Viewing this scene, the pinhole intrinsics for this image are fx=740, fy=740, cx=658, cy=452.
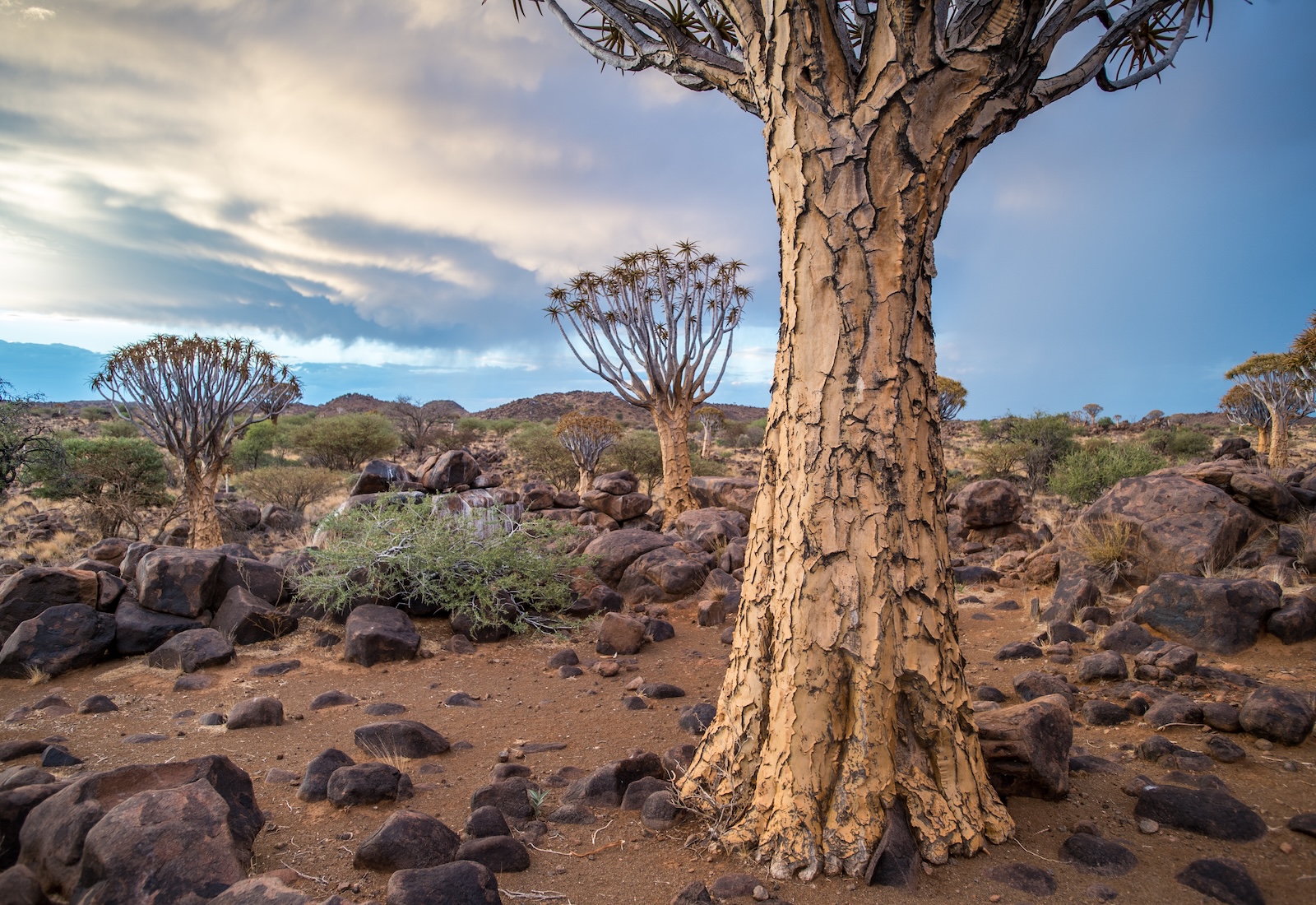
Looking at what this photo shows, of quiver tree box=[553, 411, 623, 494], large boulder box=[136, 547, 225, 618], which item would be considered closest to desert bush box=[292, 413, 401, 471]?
quiver tree box=[553, 411, 623, 494]

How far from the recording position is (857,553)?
3.17 meters

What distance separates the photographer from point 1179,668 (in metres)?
5.32

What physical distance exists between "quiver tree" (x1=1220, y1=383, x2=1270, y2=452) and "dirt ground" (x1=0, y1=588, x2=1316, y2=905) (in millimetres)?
24291

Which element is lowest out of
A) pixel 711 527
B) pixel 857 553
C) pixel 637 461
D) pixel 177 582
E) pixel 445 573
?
pixel 177 582

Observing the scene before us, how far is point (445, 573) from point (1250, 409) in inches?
1192

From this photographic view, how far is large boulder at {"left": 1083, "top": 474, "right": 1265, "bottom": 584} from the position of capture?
770 cm

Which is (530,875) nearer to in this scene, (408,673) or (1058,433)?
(408,673)

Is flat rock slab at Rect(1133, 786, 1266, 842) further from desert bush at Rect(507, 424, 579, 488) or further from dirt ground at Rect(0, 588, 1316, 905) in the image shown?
desert bush at Rect(507, 424, 579, 488)

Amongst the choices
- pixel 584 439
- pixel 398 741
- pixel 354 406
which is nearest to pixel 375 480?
pixel 584 439

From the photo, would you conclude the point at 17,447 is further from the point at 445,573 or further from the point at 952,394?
the point at 952,394

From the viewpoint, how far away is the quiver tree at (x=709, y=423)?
120 feet

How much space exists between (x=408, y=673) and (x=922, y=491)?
16.7 feet

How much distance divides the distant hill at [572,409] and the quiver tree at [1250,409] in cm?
3142

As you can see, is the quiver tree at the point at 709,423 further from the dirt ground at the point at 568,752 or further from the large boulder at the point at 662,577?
the dirt ground at the point at 568,752
